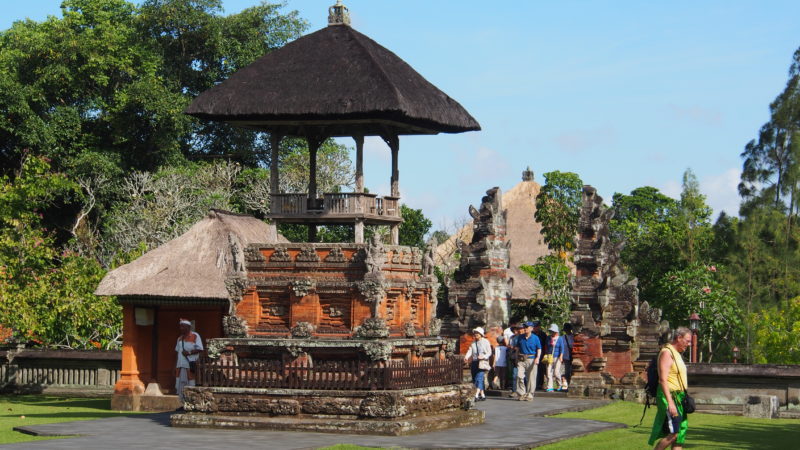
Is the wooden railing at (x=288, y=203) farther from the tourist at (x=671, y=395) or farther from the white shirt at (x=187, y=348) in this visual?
the tourist at (x=671, y=395)

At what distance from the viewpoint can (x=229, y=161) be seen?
140ft

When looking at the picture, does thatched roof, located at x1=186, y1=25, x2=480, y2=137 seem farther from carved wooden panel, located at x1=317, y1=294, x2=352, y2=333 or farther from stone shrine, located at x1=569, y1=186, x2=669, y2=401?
stone shrine, located at x1=569, y1=186, x2=669, y2=401

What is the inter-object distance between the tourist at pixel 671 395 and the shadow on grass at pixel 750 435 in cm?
297

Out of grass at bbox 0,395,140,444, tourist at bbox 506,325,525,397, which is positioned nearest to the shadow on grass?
tourist at bbox 506,325,525,397

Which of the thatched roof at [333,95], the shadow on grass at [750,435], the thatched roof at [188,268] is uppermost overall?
the thatched roof at [333,95]

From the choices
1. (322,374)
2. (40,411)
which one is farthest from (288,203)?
(40,411)

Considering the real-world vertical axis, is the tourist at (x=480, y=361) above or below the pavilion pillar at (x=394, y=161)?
below

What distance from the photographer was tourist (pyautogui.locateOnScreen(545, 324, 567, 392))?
23.7 metres

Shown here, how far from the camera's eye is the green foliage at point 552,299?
111 feet

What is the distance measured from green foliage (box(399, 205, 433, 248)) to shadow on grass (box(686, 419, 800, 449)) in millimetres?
24644

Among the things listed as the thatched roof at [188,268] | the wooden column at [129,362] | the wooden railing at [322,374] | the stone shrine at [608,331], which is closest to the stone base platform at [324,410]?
the wooden railing at [322,374]

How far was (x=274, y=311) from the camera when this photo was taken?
18.6 meters

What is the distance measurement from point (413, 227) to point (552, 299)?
33.4 ft

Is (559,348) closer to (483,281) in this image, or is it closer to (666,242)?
(483,281)
